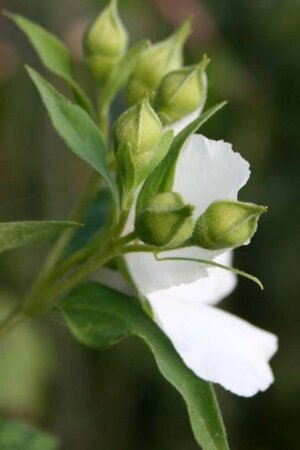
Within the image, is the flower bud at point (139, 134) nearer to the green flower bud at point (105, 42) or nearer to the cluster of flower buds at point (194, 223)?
the cluster of flower buds at point (194, 223)

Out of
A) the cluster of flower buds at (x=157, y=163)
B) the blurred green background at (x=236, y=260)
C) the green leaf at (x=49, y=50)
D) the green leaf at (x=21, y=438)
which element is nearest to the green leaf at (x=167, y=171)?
the cluster of flower buds at (x=157, y=163)

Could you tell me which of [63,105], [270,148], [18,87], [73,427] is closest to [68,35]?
[18,87]

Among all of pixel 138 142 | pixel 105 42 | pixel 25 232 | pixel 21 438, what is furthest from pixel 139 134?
pixel 21 438

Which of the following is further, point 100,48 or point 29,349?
point 29,349

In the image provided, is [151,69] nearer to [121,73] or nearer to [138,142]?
[121,73]

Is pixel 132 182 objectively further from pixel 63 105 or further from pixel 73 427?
pixel 73 427

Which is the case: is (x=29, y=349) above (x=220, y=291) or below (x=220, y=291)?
below
